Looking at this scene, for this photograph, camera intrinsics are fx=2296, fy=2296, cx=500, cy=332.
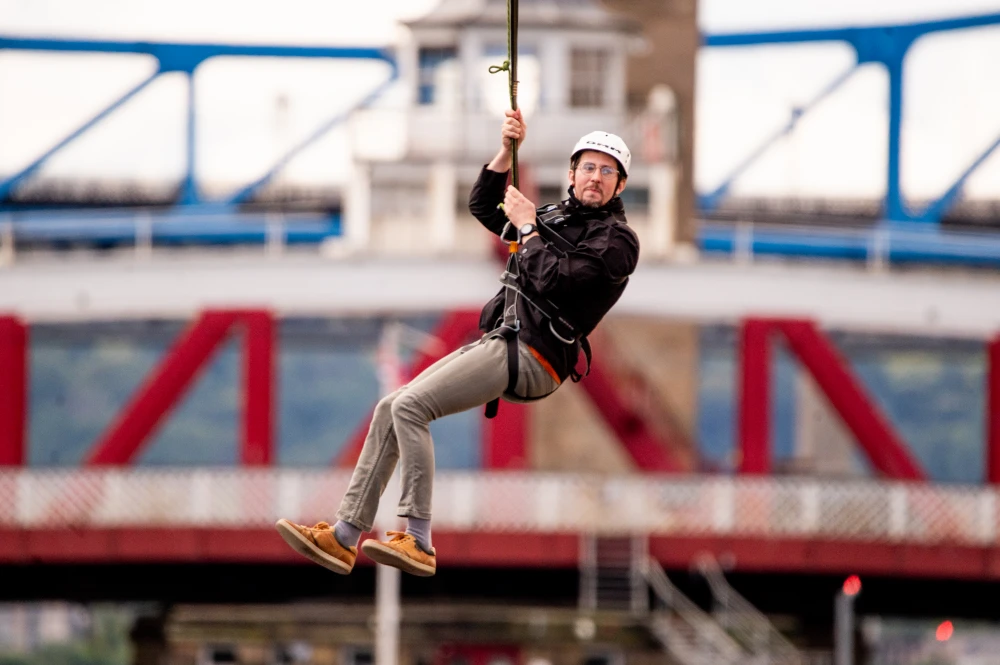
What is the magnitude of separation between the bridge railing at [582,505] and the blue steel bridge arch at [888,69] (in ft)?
125

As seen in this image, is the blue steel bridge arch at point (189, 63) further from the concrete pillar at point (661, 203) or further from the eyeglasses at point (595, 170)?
the eyeglasses at point (595, 170)

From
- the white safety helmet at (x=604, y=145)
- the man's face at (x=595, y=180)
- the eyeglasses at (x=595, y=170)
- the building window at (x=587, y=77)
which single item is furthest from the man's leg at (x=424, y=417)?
the building window at (x=587, y=77)

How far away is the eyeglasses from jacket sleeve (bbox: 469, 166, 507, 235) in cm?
68

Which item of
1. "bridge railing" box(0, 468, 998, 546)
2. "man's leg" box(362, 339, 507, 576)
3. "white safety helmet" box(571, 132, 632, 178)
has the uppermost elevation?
"white safety helmet" box(571, 132, 632, 178)

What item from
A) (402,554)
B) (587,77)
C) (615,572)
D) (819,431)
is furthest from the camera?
(819,431)

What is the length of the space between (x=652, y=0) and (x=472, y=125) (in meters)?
7.07

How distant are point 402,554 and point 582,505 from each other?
32.5 meters

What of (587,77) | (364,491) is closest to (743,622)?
(587,77)

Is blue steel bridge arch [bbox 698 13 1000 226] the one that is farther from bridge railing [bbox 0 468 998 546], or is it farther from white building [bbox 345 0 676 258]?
bridge railing [bbox 0 468 998 546]

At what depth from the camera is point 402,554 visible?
14344mm

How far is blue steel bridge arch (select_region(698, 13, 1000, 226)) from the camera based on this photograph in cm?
8719

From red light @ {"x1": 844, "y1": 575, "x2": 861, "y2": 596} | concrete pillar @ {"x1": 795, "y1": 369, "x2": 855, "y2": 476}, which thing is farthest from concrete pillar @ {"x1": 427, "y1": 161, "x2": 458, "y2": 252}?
concrete pillar @ {"x1": 795, "y1": 369, "x2": 855, "y2": 476}

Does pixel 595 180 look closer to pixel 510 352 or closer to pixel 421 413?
pixel 510 352

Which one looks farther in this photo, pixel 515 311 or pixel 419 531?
pixel 515 311
